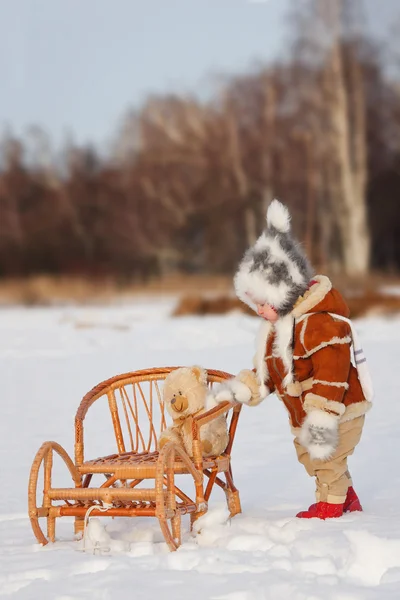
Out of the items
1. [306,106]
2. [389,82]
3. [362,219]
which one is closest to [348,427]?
[362,219]

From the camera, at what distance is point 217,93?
92.5 feet

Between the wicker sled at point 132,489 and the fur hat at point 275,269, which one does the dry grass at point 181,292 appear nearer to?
the fur hat at point 275,269

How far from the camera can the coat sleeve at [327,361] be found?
11.7ft

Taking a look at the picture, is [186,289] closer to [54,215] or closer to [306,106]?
[306,106]

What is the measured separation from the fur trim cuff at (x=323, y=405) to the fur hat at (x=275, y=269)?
0.34 meters

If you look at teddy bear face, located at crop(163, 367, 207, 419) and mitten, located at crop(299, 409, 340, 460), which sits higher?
teddy bear face, located at crop(163, 367, 207, 419)

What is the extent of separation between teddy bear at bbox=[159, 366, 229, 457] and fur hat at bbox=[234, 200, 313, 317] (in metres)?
0.39

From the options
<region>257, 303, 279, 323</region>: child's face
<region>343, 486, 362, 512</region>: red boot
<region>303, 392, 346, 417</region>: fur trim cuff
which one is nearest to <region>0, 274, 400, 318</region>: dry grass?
<region>343, 486, 362, 512</region>: red boot

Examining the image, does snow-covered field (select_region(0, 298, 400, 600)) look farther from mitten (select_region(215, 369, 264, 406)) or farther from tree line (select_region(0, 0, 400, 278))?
tree line (select_region(0, 0, 400, 278))

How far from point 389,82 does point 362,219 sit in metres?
4.58

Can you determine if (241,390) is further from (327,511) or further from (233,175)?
(233,175)

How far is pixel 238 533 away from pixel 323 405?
0.53m

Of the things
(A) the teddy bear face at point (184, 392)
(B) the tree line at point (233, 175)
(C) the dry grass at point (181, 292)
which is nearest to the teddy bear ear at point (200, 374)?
(A) the teddy bear face at point (184, 392)

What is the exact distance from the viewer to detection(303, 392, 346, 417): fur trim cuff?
3.55 metres
